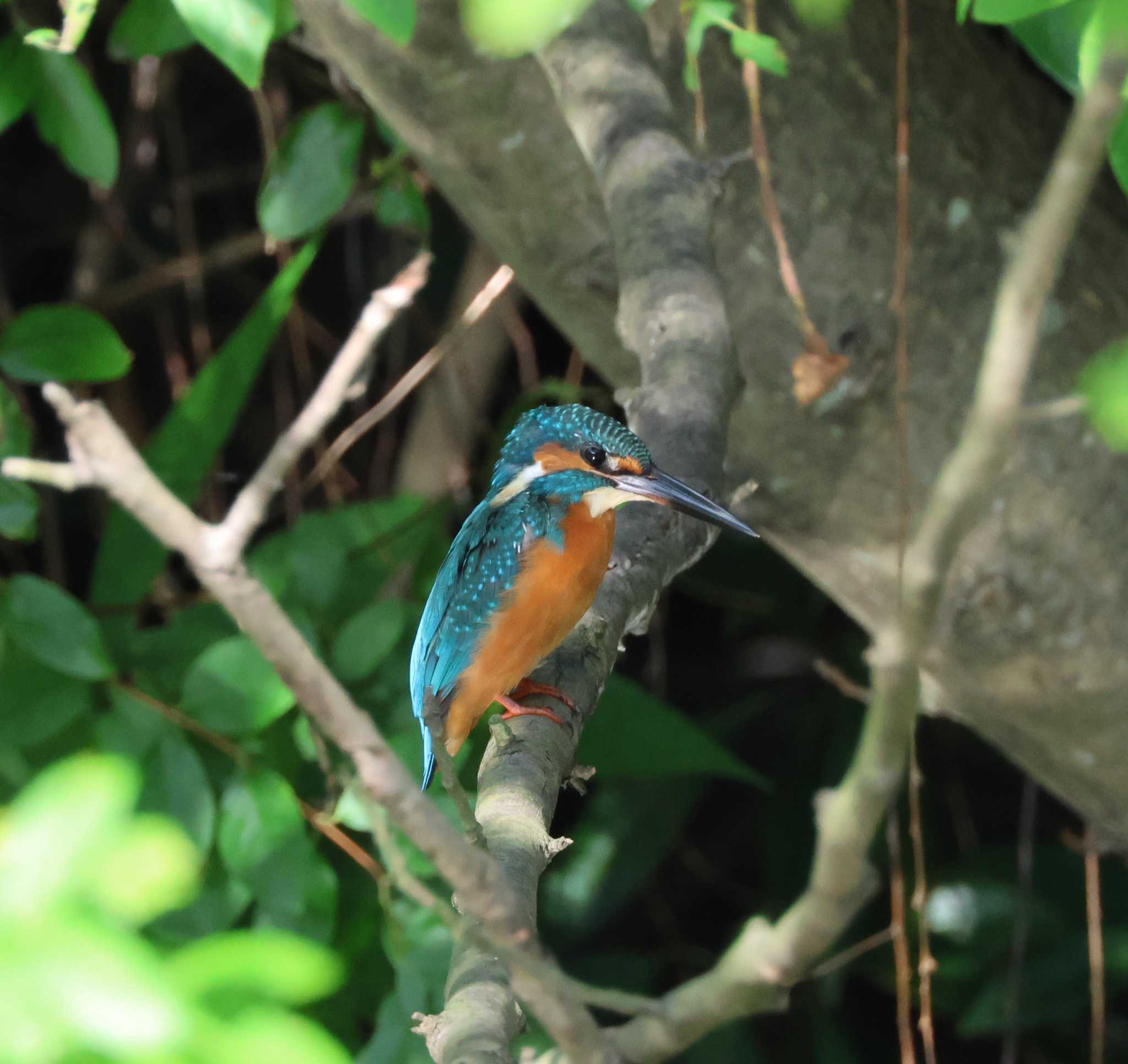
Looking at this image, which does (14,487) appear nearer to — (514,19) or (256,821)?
(256,821)

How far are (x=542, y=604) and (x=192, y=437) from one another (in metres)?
1.10

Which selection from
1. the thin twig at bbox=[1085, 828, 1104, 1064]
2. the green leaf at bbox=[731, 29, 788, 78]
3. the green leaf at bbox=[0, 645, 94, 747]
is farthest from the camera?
the thin twig at bbox=[1085, 828, 1104, 1064]

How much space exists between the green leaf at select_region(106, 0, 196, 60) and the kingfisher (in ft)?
2.37

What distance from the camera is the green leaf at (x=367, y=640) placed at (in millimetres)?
1783

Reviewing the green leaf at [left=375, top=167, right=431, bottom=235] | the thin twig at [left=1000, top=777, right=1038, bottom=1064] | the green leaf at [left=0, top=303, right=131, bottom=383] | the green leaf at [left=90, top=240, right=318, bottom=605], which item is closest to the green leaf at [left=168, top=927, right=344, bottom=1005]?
the green leaf at [left=0, top=303, right=131, bottom=383]

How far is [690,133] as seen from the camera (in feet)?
5.95

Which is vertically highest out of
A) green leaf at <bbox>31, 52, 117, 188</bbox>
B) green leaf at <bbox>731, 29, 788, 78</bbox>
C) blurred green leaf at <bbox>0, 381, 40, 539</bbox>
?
green leaf at <bbox>31, 52, 117, 188</bbox>

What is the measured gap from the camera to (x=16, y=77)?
1.74m

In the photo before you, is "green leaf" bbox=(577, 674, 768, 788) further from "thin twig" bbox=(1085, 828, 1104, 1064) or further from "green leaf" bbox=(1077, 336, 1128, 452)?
"green leaf" bbox=(1077, 336, 1128, 452)

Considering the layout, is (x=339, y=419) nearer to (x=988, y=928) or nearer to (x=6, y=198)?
(x=6, y=198)

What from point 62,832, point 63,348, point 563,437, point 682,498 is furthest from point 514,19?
point 63,348

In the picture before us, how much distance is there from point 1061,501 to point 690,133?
2.40 ft

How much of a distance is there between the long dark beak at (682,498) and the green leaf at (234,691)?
1.85ft

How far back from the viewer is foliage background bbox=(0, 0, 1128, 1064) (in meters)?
0.56
